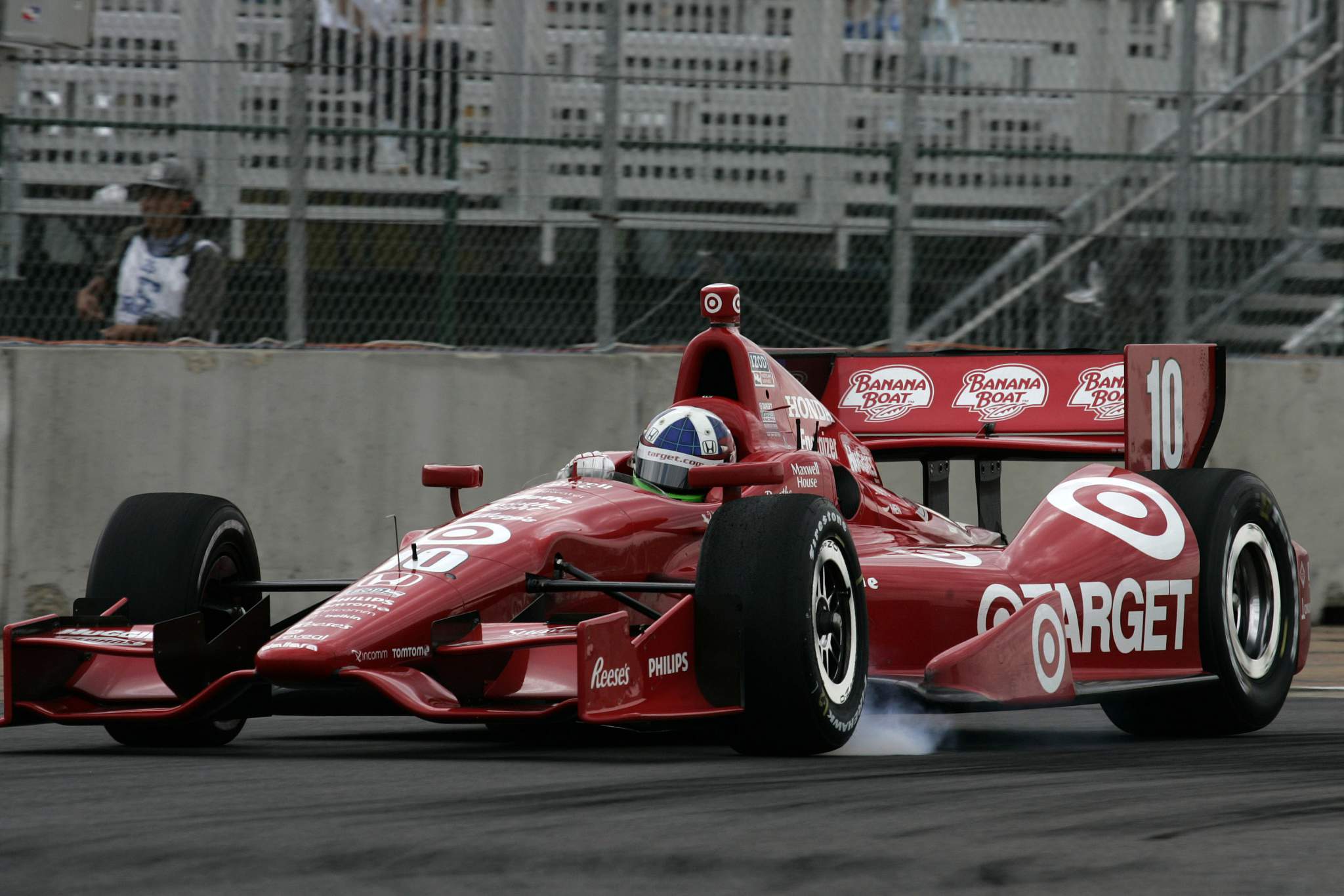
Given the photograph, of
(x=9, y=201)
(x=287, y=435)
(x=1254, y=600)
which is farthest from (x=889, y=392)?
(x=9, y=201)

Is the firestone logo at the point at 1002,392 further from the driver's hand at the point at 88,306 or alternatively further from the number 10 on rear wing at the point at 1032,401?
the driver's hand at the point at 88,306

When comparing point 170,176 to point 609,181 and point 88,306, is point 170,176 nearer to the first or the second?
point 88,306

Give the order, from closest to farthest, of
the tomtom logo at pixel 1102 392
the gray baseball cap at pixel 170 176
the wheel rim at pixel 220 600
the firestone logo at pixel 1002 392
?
the wheel rim at pixel 220 600
the tomtom logo at pixel 1102 392
the firestone logo at pixel 1002 392
the gray baseball cap at pixel 170 176

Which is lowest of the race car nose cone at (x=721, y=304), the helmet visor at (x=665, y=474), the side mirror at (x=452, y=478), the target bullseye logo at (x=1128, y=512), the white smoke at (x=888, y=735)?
the white smoke at (x=888, y=735)

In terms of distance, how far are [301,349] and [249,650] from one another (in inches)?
135

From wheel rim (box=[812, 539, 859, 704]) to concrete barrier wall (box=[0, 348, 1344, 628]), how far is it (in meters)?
3.46

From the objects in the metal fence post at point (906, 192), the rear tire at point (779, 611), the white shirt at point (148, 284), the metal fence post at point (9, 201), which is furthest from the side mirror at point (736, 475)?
the metal fence post at point (9, 201)

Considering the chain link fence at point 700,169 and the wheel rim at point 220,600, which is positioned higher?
the chain link fence at point 700,169

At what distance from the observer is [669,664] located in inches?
204

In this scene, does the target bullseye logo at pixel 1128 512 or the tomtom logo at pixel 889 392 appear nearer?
the target bullseye logo at pixel 1128 512

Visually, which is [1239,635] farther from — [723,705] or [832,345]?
[832,345]

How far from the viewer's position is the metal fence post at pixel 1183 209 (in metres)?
9.69

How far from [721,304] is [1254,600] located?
2.02 metres

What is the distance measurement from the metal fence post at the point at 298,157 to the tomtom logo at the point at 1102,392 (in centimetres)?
331
